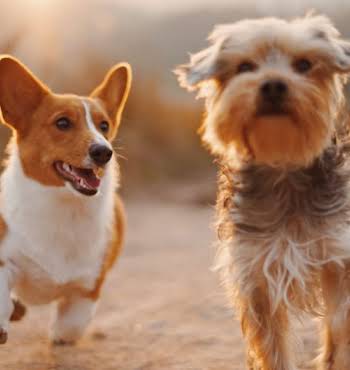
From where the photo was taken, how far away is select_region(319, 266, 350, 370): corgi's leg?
482 centimetres

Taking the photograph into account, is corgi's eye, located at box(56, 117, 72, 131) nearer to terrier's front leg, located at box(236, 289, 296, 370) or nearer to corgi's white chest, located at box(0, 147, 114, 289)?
corgi's white chest, located at box(0, 147, 114, 289)

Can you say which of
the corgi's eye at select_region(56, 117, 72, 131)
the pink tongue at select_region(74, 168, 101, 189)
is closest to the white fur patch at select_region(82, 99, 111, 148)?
the corgi's eye at select_region(56, 117, 72, 131)

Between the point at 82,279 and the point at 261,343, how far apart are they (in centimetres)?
137

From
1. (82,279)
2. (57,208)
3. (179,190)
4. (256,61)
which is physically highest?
(256,61)

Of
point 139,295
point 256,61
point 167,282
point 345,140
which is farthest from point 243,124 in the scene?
point 167,282

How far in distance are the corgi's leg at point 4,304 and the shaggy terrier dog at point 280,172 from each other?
1316 millimetres

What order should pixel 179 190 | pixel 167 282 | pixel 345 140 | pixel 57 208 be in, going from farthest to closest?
pixel 179 190 < pixel 167 282 < pixel 57 208 < pixel 345 140

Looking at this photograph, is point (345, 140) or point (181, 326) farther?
point (181, 326)

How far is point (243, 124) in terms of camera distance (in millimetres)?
4641

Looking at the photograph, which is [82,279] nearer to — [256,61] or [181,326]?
[181,326]

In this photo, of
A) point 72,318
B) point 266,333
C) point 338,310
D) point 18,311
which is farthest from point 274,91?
point 18,311

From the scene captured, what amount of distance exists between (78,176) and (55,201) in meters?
0.30

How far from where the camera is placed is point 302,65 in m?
4.70

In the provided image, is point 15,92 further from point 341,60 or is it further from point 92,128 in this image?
point 341,60
